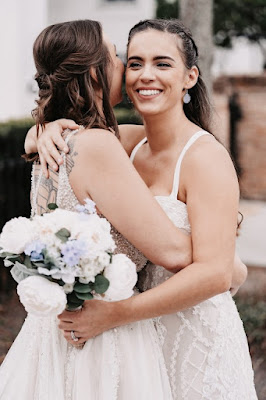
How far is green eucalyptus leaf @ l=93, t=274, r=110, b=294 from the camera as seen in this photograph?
6.45 feet

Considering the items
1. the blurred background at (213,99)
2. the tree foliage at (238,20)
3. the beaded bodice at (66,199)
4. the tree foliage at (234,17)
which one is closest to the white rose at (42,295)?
the beaded bodice at (66,199)

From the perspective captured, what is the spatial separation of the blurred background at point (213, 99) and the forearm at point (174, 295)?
0.79 meters

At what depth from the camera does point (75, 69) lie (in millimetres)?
2252

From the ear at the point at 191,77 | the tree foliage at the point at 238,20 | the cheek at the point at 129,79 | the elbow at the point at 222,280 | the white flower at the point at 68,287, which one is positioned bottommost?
the tree foliage at the point at 238,20

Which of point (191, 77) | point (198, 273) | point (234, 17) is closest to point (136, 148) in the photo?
point (191, 77)

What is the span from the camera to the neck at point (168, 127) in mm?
2504

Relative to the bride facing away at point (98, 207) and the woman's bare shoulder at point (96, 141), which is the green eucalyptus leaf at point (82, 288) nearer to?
the bride facing away at point (98, 207)

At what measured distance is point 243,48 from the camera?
21188mm

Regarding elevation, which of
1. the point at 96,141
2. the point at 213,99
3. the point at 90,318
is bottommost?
the point at 213,99

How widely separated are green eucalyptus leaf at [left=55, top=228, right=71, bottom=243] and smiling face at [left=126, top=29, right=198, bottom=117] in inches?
25.7

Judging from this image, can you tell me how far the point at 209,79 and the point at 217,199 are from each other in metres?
4.33

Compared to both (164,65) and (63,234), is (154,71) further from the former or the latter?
(63,234)

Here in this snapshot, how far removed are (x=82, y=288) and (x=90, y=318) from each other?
249 mm

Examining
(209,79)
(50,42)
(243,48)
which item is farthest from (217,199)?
(243,48)
